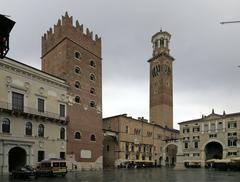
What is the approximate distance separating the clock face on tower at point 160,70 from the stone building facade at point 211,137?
19.0 m

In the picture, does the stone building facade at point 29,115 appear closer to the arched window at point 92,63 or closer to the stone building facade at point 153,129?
the arched window at point 92,63

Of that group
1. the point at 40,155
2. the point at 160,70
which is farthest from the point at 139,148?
the point at 40,155

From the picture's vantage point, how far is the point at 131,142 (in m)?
70.6

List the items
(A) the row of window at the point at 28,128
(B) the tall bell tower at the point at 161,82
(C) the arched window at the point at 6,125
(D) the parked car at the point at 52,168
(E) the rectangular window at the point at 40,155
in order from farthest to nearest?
(B) the tall bell tower at the point at 161,82 → (E) the rectangular window at the point at 40,155 → (A) the row of window at the point at 28,128 → (C) the arched window at the point at 6,125 → (D) the parked car at the point at 52,168

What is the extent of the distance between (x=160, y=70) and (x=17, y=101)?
60669 mm

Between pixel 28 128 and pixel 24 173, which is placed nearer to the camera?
pixel 24 173

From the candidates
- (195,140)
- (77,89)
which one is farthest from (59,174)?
(195,140)

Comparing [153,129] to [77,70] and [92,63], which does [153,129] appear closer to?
[92,63]

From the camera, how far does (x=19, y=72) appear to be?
43.1 meters

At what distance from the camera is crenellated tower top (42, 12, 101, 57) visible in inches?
2124

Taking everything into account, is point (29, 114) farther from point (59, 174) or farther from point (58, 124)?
point (59, 174)

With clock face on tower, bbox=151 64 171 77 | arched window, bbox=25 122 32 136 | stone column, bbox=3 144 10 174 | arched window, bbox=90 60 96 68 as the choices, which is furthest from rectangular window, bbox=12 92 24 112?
clock face on tower, bbox=151 64 171 77

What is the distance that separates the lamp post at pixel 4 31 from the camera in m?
9.41

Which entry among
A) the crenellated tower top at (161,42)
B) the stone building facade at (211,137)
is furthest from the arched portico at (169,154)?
the crenellated tower top at (161,42)
